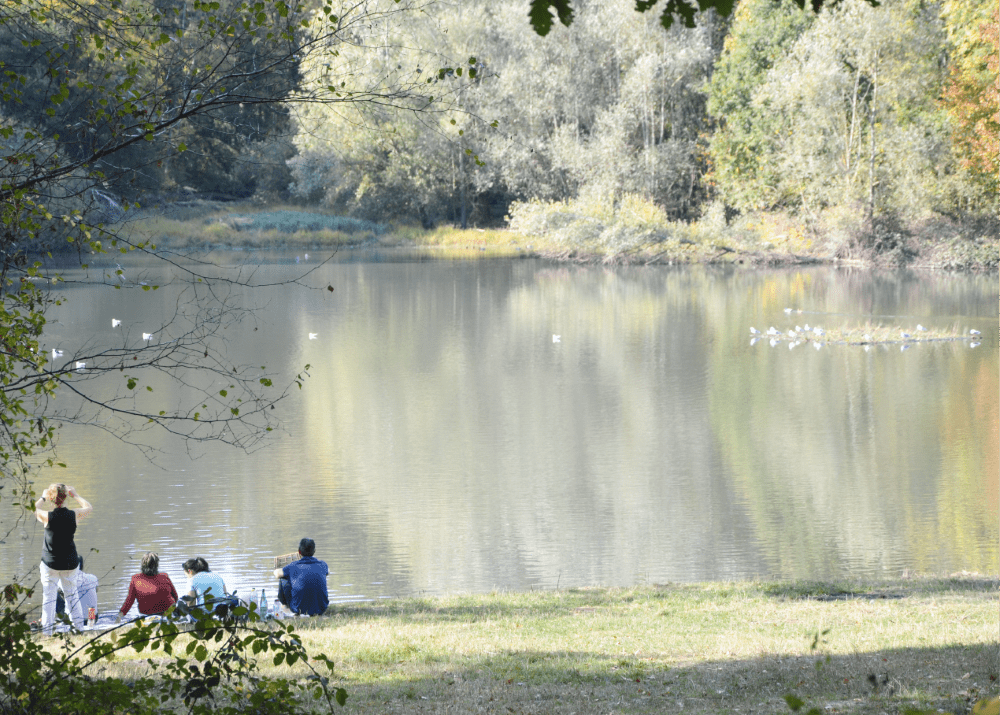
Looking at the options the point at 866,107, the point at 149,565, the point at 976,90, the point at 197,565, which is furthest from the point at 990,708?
the point at 866,107

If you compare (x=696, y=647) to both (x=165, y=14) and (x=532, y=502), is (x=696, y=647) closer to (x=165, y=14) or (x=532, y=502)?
(x=165, y=14)

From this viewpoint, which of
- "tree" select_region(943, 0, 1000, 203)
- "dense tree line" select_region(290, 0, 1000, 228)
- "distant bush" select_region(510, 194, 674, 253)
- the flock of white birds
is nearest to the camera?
the flock of white birds

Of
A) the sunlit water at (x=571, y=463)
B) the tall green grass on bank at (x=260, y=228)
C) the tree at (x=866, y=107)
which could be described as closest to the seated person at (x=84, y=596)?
the sunlit water at (x=571, y=463)

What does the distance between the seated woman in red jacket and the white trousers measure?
0.38 m

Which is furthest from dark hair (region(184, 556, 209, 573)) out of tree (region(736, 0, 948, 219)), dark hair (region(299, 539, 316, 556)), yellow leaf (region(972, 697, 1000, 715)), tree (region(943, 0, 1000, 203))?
tree (region(736, 0, 948, 219))

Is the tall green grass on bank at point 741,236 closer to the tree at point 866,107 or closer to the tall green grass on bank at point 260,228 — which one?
the tree at point 866,107

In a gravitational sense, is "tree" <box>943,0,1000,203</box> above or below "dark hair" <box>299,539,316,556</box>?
above

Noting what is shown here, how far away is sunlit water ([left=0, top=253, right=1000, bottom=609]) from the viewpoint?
33.8ft

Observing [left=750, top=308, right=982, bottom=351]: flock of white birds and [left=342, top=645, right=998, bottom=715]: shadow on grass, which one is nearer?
[left=342, top=645, right=998, bottom=715]: shadow on grass

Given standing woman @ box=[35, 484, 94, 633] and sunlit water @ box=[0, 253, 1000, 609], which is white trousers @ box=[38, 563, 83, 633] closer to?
standing woman @ box=[35, 484, 94, 633]

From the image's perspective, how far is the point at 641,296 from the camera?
105ft

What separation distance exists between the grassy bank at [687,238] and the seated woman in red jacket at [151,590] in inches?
1141

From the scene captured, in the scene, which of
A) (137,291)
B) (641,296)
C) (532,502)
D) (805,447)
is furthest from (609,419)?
(137,291)

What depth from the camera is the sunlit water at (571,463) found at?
1031 cm
